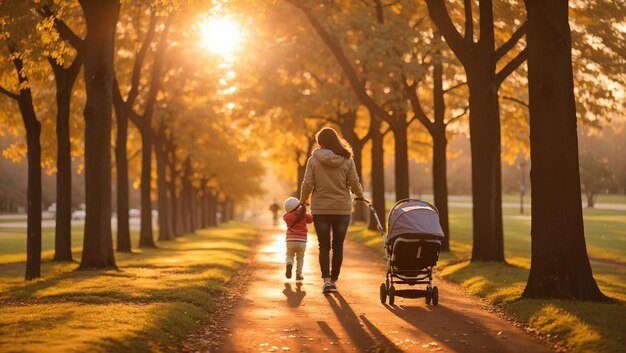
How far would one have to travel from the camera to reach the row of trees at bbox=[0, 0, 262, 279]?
1770 cm

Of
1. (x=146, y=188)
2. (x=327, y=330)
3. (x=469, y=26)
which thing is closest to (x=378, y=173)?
(x=146, y=188)

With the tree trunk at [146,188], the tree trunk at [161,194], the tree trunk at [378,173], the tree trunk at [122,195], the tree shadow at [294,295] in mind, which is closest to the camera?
the tree shadow at [294,295]

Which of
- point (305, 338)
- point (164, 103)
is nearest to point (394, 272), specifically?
point (305, 338)

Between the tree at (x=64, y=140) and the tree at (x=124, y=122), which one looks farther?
the tree at (x=124, y=122)

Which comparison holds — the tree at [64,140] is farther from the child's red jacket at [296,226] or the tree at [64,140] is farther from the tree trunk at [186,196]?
the tree trunk at [186,196]

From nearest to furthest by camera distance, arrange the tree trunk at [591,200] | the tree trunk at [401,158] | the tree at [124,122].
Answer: the tree at [124,122]
the tree trunk at [401,158]
the tree trunk at [591,200]

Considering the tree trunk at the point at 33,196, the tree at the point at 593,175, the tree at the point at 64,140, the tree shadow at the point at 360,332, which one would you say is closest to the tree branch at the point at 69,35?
the tree at the point at 64,140

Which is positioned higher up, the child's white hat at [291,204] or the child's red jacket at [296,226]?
the child's white hat at [291,204]

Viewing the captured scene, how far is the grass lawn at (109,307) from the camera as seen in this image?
862 cm

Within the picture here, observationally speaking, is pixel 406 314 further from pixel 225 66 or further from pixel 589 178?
pixel 589 178

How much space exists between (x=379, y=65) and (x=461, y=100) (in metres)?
8.37

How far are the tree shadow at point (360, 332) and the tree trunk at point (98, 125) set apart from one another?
28.8 ft

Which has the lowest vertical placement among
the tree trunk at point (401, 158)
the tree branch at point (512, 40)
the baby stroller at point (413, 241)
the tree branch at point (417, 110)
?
the baby stroller at point (413, 241)

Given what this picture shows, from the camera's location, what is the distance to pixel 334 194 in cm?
1262
